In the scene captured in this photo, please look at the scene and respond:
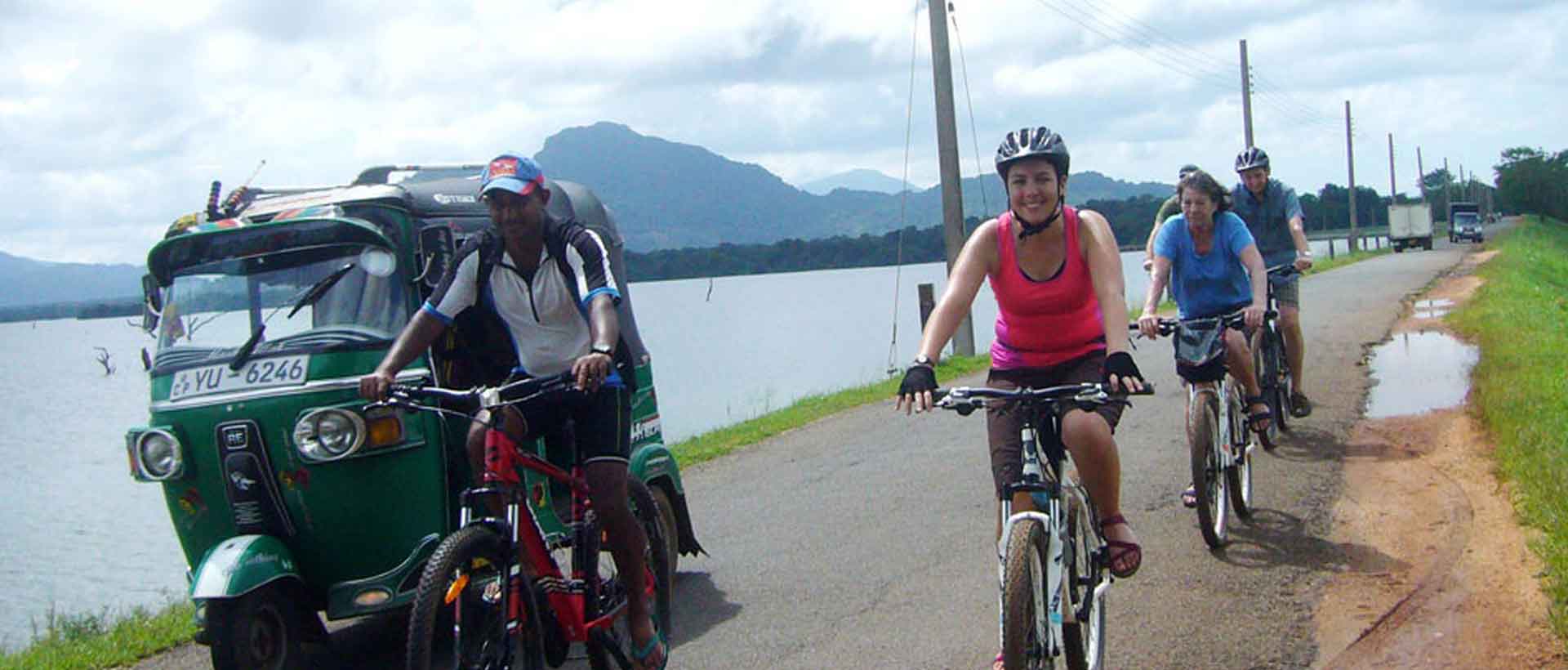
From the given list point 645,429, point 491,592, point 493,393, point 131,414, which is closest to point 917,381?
point 493,393

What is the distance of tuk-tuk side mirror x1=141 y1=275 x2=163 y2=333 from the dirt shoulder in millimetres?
4983

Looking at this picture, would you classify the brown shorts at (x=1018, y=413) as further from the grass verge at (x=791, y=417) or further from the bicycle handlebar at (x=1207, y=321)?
the grass verge at (x=791, y=417)

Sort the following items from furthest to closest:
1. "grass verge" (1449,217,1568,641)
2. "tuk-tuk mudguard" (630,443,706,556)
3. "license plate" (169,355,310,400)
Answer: "tuk-tuk mudguard" (630,443,706,556), "grass verge" (1449,217,1568,641), "license plate" (169,355,310,400)

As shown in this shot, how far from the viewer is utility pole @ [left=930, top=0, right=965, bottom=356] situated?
19312 millimetres

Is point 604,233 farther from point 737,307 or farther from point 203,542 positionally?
point 737,307

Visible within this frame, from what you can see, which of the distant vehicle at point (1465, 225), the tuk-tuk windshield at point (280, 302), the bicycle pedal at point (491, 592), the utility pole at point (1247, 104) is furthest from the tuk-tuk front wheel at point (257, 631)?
the distant vehicle at point (1465, 225)

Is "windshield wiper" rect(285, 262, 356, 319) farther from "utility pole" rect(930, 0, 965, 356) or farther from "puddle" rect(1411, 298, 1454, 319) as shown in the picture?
"puddle" rect(1411, 298, 1454, 319)

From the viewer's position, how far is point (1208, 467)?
6863 millimetres

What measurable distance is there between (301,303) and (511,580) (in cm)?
198

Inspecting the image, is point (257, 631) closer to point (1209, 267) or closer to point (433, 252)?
point (433, 252)

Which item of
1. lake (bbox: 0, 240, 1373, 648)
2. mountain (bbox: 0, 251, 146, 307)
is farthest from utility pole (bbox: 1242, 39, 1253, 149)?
mountain (bbox: 0, 251, 146, 307)

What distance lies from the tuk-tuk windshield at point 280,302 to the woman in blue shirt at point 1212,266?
Result: 4256 millimetres

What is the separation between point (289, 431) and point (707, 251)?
165ft

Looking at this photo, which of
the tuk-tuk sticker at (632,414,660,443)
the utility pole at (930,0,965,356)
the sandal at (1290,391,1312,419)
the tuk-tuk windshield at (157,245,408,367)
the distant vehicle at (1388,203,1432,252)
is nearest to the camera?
the tuk-tuk windshield at (157,245,408,367)
